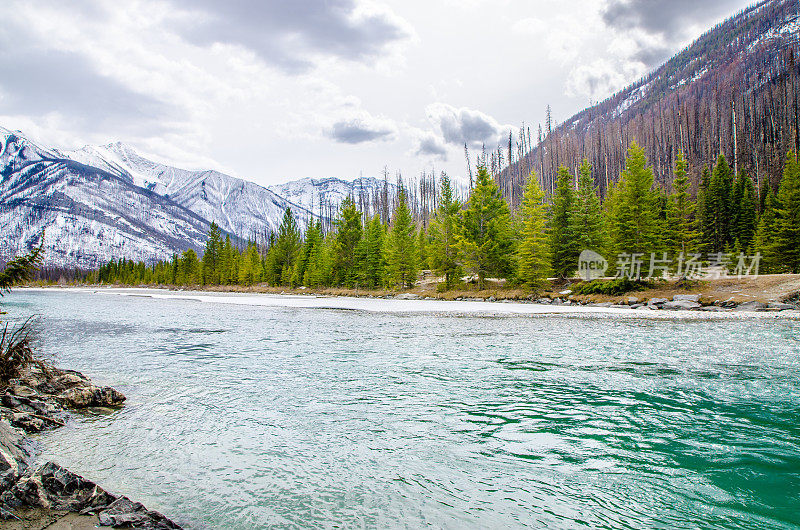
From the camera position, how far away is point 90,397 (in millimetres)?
8695

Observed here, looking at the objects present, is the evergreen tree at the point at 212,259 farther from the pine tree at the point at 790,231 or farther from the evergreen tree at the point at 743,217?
the pine tree at the point at 790,231

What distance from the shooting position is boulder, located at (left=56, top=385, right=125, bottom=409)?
8.43 meters

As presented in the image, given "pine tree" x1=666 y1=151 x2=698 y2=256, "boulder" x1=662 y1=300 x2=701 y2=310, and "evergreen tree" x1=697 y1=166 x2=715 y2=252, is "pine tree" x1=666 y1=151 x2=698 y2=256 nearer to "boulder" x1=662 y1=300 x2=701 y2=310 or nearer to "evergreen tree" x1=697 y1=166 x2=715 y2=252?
"boulder" x1=662 y1=300 x2=701 y2=310

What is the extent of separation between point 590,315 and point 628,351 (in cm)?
1321

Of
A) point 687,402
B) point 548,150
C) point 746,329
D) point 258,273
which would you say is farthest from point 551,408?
point 548,150

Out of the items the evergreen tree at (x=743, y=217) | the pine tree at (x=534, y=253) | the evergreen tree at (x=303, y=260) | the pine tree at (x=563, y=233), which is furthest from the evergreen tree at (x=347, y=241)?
the evergreen tree at (x=743, y=217)

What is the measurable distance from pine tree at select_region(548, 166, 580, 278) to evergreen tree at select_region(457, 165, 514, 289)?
4766 millimetres

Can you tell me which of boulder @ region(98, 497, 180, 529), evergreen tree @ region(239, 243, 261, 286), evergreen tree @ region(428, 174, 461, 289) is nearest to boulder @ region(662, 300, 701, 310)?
evergreen tree @ region(428, 174, 461, 289)

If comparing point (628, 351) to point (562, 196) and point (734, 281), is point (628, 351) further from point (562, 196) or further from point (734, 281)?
point (562, 196)

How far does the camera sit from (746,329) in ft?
61.7

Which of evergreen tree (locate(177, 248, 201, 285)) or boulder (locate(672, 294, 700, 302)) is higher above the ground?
evergreen tree (locate(177, 248, 201, 285))

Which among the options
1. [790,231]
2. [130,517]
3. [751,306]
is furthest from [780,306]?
[130,517]

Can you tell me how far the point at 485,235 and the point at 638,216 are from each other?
15.3 m

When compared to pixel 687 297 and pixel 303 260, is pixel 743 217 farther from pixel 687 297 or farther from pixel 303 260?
pixel 303 260
